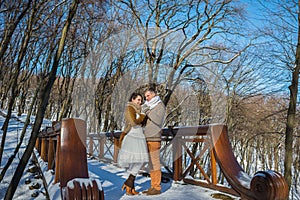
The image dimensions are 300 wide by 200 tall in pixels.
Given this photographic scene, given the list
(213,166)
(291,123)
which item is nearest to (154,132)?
(213,166)

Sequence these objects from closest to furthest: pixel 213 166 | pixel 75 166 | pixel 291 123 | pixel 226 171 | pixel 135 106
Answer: pixel 75 166 → pixel 226 171 → pixel 135 106 → pixel 213 166 → pixel 291 123

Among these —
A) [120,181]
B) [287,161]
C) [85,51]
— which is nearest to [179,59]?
[85,51]

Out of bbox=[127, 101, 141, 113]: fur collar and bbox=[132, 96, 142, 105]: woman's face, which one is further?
bbox=[132, 96, 142, 105]: woman's face

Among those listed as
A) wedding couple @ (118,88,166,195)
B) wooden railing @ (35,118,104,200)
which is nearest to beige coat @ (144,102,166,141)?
wedding couple @ (118,88,166,195)

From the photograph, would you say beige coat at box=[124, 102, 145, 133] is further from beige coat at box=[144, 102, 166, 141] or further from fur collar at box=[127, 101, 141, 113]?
beige coat at box=[144, 102, 166, 141]

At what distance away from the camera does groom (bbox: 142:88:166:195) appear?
361 cm

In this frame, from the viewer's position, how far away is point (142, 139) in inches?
143

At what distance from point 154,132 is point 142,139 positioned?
0.64 ft

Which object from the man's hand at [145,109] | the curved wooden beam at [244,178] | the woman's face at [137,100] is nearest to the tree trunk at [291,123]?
the curved wooden beam at [244,178]

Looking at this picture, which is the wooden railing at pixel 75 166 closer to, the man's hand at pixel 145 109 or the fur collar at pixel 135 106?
the fur collar at pixel 135 106

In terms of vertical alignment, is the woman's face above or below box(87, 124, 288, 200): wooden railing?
above

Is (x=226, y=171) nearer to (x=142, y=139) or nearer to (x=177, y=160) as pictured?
(x=142, y=139)

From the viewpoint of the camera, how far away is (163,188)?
418 cm

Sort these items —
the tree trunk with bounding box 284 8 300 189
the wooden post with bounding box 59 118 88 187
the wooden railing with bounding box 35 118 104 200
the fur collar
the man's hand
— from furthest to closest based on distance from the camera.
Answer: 1. the tree trunk with bounding box 284 8 300 189
2. the man's hand
3. the fur collar
4. the wooden post with bounding box 59 118 88 187
5. the wooden railing with bounding box 35 118 104 200
